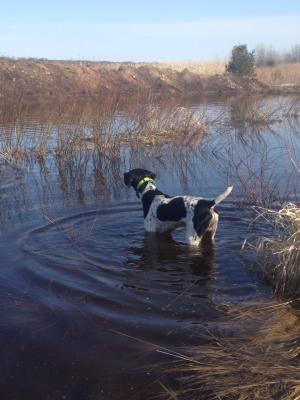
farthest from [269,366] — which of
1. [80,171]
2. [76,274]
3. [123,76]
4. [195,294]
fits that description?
[123,76]

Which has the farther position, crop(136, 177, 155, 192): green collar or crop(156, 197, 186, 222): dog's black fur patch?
crop(136, 177, 155, 192): green collar

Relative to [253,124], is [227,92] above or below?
above

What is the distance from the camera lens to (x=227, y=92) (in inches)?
1586

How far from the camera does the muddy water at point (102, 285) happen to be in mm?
3646

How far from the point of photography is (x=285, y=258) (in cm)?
480

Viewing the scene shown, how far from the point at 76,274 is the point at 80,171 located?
18.3 feet

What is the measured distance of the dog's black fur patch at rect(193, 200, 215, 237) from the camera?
19.6 ft

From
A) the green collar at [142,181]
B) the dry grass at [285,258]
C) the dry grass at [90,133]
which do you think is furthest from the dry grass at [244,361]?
the dry grass at [90,133]

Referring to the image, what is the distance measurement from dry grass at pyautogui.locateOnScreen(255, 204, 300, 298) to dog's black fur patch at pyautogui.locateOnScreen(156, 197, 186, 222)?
4.36 feet

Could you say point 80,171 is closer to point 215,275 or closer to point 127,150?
point 127,150

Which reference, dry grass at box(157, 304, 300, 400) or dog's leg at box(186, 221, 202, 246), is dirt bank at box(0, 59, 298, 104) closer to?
dog's leg at box(186, 221, 202, 246)

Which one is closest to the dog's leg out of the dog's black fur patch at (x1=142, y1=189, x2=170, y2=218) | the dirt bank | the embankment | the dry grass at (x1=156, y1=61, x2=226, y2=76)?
the dog's black fur patch at (x1=142, y1=189, x2=170, y2=218)

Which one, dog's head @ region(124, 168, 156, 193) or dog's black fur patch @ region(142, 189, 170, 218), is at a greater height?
dog's head @ region(124, 168, 156, 193)

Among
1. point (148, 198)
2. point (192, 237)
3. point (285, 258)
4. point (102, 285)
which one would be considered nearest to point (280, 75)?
point (148, 198)
